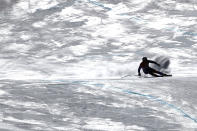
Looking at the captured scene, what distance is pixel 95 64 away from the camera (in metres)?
13.5

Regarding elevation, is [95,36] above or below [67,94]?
above

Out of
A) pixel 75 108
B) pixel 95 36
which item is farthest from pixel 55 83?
pixel 95 36

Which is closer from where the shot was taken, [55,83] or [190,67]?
[55,83]

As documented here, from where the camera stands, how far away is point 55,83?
11.2 meters

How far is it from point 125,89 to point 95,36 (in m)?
5.41

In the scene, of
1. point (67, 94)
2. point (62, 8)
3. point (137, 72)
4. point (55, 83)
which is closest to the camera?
point (67, 94)

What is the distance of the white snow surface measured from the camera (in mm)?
8867

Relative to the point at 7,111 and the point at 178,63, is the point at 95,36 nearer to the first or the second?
the point at 178,63

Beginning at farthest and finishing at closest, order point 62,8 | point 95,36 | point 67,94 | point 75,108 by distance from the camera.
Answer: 1. point 62,8
2. point 95,36
3. point 67,94
4. point 75,108

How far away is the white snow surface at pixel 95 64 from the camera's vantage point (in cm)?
887

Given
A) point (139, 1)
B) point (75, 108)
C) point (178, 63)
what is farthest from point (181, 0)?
point (75, 108)

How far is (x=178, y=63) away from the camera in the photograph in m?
13.4

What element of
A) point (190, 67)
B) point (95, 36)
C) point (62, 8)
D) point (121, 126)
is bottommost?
point (121, 126)

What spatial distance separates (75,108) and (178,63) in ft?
15.8
